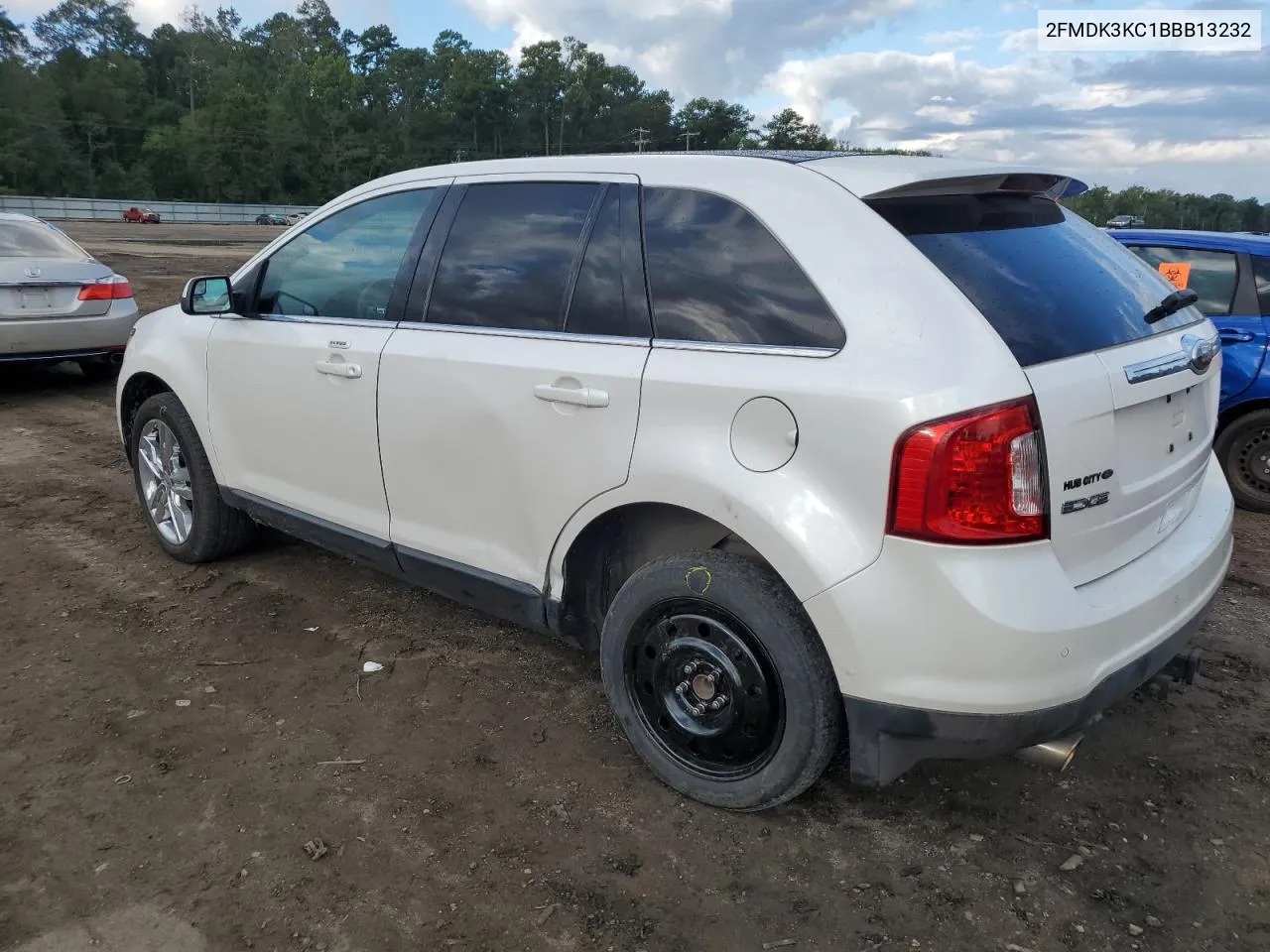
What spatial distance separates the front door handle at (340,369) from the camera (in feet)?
12.0

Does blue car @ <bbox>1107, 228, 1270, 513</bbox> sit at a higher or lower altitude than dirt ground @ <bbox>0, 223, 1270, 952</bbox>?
higher

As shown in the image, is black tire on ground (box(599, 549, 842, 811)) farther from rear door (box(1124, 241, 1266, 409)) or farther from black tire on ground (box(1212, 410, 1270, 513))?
black tire on ground (box(1212, 410, 1270, 513))

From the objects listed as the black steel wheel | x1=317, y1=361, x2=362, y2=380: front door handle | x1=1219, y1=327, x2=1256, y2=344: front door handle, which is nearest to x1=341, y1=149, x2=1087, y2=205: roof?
x1=317, y1=361, x2=362, y2=380: front door handle

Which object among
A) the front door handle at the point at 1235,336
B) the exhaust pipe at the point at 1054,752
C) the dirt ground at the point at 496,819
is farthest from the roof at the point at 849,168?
the front door handle at the point at 1235,336

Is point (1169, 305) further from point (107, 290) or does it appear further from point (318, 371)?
point (107, 290)

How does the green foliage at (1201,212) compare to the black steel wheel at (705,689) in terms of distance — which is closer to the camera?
the black steel wheel at (705,689)

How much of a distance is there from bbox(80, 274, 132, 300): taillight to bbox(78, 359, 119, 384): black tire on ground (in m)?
1.02

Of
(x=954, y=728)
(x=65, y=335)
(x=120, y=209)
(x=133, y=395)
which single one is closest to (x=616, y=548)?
(x=954, y=728)

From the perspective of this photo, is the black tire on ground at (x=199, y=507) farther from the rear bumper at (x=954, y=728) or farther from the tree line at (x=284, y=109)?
the tree line at (x=284, y=109)

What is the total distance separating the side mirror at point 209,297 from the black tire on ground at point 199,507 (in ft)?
1.95

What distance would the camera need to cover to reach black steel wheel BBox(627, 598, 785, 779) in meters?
2.72

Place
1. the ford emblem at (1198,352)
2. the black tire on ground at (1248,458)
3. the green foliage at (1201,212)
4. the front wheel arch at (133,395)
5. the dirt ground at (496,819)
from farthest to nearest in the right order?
the green foliage at (1201,212), the black tire on ground at (1248,458), the front wheel arch at (133,395), the ford emblem at (1198,352), the dirt ground at (496,819)

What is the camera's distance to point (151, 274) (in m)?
19.2

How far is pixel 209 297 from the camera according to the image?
14.0 feet
